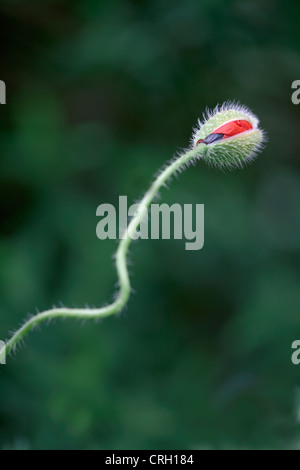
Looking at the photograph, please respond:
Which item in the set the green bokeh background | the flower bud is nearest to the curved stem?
the flower bud

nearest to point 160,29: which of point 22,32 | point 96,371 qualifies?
point 22,32

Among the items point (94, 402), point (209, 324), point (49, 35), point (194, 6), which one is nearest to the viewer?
point (94, 402)

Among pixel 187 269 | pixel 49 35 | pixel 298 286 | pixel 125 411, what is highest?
pixel 49 35

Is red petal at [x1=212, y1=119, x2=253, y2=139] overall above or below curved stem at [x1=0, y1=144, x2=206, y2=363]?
above

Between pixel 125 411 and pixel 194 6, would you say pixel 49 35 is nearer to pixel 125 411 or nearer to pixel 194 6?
pixel 194 6

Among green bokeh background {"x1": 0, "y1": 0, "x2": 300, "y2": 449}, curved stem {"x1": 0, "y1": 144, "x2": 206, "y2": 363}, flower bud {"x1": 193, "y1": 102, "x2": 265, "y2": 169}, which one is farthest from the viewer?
green bokeh background {"x1": 0, "y1": 0, "x2": 300, "y2": 449}

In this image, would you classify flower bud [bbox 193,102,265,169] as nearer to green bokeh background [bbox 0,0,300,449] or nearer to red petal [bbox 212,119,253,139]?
red petal [bbox 212,119,253,139]

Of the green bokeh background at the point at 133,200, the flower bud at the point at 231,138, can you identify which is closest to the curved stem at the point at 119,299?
the flower bud at the point at 231,138

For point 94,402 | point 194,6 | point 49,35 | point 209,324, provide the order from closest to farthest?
point 94,402 < point 194,6 < point 49,35 < point 209,324

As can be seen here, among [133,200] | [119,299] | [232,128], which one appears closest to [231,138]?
[232,128]
